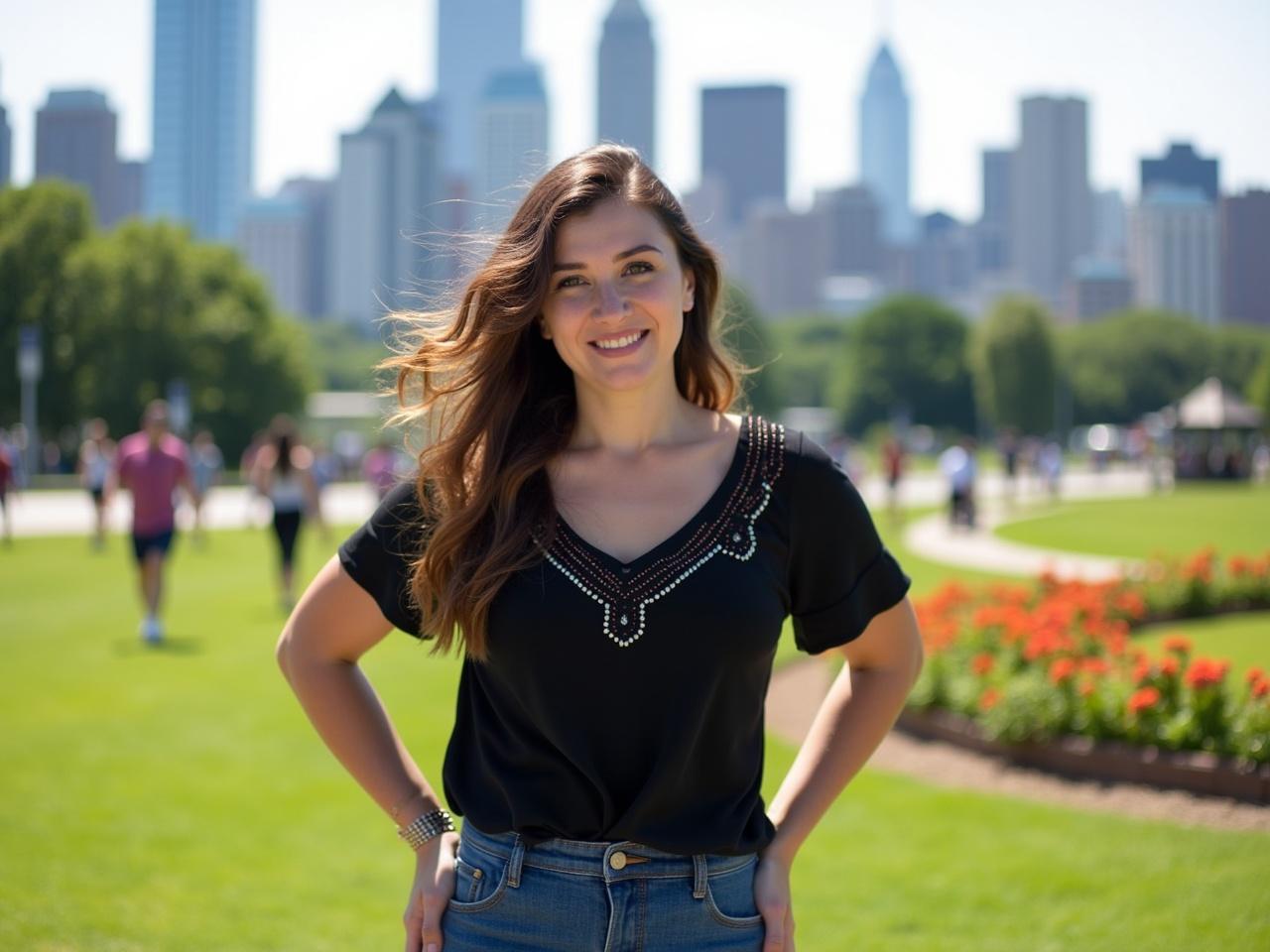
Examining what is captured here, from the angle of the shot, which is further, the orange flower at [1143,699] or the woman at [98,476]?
the woman at [98,476]

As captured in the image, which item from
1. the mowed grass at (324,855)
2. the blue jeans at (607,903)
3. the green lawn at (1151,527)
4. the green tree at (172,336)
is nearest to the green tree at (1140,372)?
the green tree at (172,336)

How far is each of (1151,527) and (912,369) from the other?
7881 centimetres

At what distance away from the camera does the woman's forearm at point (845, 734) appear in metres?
2.63

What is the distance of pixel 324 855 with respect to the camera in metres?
6.47

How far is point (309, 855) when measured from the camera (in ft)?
21.2

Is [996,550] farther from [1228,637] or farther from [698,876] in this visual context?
[698,876]

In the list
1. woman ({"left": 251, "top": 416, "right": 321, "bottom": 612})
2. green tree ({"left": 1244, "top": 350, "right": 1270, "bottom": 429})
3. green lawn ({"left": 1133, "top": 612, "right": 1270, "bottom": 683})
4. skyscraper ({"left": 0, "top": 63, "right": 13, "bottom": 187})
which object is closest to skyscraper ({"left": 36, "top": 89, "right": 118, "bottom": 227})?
skyscraper ({"left": 0, "top": 63, "right": 13, "bottom": 187})

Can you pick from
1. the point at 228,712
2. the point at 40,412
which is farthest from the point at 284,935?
the point at 40,412

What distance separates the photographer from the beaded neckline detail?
93.8 inches

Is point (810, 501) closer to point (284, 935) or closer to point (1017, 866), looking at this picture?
point (284, 935)

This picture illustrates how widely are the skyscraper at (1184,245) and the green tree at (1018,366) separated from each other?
53776 millimetres

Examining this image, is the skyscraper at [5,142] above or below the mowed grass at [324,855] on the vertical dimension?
above

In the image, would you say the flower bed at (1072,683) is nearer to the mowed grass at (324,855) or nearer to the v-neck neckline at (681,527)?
the mowed grass at (324,855)

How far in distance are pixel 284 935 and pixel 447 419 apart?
11.0 feet
